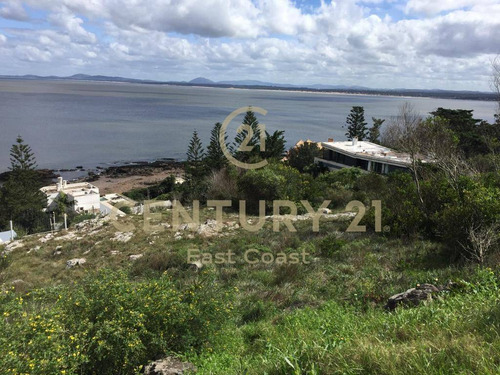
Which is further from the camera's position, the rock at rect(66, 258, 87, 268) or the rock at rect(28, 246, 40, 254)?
the rock at rect(28, 246, 40, 254)

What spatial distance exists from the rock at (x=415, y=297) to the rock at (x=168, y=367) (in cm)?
266

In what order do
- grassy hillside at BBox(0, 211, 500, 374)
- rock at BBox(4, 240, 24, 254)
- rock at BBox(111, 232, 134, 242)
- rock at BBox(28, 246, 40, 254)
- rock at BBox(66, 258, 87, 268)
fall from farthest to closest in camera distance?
1. rock at BBox(4, 240, 24, 254)
2. rock at BBox(28, 246, 40, 254)
3. rock at BBox(111, 232, 134, 242)
4. rock at BBox(66, 258, 87, 268)
5. grassy hillside at BBox(0, 211, 500, 374)

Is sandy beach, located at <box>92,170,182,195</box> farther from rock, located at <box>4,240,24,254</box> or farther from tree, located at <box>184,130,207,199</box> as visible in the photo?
rock, located at <box>4,240,24,254</box>

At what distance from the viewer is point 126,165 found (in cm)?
4369


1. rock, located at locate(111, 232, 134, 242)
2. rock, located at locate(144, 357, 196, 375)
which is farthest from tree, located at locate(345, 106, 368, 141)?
rock, located at locate(144, 357, 196, 375)

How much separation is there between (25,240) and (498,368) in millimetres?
15091

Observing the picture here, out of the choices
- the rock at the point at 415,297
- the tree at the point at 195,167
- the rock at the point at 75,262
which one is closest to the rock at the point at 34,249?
the rock at the point at 75,262

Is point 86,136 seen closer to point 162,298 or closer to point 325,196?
→ point 325,196

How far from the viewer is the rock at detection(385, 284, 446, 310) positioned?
173 inches

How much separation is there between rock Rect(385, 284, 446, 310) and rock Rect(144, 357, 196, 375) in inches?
105

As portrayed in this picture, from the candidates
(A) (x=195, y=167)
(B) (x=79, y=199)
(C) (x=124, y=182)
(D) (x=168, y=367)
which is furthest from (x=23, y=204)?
(D) (x=168, y=367)

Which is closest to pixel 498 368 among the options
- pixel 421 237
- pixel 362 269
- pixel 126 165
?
pixel 362 269

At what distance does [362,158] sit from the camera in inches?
902

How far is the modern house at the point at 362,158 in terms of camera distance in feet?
69.9
